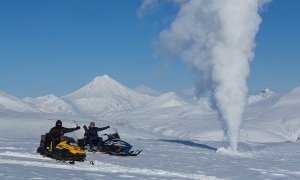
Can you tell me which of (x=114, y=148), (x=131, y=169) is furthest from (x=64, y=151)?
(x=114, y=148)

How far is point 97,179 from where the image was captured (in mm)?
20391

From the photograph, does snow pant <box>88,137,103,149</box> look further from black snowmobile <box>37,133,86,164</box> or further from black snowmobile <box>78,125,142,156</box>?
black snowmobile <box>37,133,86,164</box>

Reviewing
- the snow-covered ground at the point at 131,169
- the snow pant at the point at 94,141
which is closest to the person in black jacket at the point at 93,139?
the snow pant at the point at 94,141

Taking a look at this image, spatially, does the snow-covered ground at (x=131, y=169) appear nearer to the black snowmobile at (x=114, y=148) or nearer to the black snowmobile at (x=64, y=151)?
the black snowmobile at (x=64, y=151)

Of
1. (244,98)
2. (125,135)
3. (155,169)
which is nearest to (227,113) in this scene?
(244,98)

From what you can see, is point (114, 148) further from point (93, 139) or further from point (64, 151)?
point (64, 151)

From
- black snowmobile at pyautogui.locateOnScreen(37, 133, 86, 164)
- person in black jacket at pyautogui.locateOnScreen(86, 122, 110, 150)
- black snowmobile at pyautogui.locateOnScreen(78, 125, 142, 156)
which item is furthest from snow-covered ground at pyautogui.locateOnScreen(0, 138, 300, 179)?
person in black jacket at pyautogui.locateOnScreen(86, 122, 110, 150)

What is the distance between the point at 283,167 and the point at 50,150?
14203mm

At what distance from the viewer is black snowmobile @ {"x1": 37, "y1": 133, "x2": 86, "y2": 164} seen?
2523 centimetres

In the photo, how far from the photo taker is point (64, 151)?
25.2m

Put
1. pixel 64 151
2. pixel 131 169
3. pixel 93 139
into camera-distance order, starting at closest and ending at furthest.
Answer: pixel 131 169, pixel 64 151, pixel 93 139

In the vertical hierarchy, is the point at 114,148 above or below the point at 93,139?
below

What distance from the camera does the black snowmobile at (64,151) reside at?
25234mm

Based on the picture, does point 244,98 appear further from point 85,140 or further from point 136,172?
point 136,172
